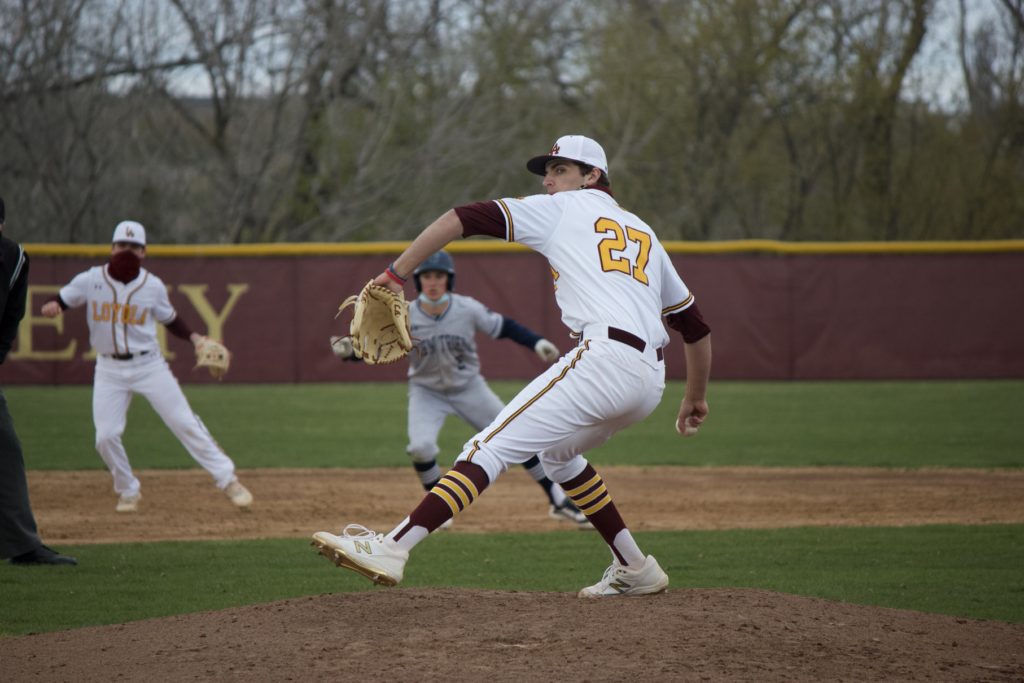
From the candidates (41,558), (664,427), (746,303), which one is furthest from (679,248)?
(41,558)

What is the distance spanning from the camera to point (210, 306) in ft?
60.6

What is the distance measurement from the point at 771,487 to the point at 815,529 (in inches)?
75.5

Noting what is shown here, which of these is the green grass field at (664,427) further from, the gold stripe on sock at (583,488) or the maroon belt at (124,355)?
the gold stripe on sock at (583,488)

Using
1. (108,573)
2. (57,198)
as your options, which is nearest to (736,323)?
(57,198)

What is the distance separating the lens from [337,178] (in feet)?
77.5

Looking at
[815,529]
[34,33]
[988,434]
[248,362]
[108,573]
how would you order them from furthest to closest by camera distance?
[34,33] < [248,362] < [988,434] < [815,529] < [108,573]

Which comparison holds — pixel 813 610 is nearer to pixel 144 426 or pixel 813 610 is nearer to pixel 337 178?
pixel 144 426

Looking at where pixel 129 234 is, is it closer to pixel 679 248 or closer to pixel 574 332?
pixel 574 332

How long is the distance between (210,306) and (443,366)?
36.0ft

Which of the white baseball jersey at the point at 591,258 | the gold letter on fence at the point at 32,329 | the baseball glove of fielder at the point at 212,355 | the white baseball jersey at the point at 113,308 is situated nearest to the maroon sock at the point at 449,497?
the white baseball jersey at the point at 591,258

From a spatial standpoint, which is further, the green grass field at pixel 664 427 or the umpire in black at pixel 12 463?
the green grass field at pixel 664 427

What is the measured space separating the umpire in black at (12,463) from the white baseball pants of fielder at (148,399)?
184cm

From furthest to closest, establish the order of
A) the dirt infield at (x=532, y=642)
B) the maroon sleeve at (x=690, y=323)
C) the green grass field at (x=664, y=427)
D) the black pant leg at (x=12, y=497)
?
the green grass field at (x=664, y=427)
the black pant leg at (x=12, y=497)
the maroon sleeve at (x=690, y=323)
the dirt infield at (x=532, y=642)

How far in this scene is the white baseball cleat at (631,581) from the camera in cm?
540
